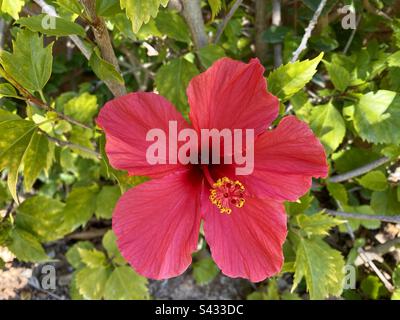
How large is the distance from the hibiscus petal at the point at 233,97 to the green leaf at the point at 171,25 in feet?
1.49

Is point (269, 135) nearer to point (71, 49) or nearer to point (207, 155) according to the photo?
point (207, 155)

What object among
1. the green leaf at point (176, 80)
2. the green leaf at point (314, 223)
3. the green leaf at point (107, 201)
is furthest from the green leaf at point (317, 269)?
the green leaf at point (107, 201)

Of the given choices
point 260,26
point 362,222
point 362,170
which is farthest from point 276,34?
point 362,222

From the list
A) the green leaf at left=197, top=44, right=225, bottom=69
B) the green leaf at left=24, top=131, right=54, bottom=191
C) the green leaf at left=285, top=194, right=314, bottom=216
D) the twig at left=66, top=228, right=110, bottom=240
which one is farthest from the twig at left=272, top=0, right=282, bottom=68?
the twig at left=66, top=228, right=110, bottom=240

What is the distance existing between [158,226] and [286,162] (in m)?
0.30

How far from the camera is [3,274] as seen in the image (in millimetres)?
2008

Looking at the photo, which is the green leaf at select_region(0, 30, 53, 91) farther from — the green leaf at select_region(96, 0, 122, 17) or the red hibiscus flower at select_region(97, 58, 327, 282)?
the red hibiscus flower at select_region(97, 58, 327, 282)

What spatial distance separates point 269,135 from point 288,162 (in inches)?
2.7

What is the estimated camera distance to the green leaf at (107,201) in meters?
1.64

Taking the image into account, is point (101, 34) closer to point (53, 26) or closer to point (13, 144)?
point (53, 26)

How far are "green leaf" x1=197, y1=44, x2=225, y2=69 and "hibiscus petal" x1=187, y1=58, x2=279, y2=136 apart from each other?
0.43 meters

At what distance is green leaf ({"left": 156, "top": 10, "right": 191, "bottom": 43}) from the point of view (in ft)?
4.27

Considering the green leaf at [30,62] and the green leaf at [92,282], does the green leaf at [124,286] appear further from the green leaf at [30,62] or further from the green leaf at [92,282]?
the green leaf at [30,62]
